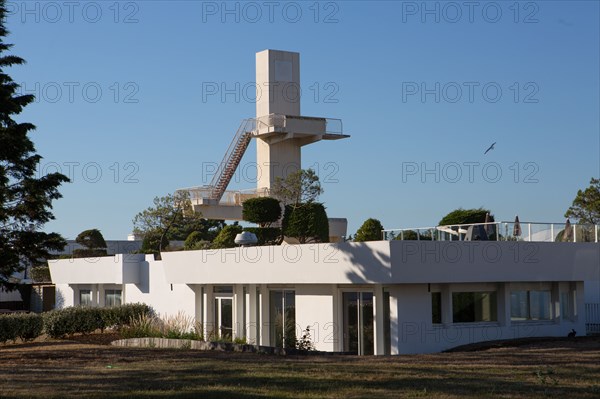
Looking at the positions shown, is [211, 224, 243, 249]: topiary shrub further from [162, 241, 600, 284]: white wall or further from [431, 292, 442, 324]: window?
[431, 292, 442, 324]: window

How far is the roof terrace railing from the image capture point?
28391 millimetres

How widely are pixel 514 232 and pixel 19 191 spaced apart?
18.7 metres

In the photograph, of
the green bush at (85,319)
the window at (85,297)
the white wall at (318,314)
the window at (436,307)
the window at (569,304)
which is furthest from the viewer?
the window at (85,297)

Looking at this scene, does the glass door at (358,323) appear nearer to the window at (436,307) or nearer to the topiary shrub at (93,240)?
the window at (436,307)

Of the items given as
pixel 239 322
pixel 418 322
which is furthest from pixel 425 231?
pixel 239 322

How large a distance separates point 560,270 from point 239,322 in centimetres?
1199

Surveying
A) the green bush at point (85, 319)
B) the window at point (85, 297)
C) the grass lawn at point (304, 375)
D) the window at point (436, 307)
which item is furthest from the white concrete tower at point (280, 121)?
the grass lawn at point (304, 375)

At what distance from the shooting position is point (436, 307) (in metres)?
27.5

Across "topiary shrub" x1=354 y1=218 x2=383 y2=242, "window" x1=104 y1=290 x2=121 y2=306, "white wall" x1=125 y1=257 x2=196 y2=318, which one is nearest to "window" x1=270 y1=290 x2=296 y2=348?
"white wall" x1=125 y1=257 x2=196 y2=318

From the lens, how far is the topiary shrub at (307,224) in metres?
43.3

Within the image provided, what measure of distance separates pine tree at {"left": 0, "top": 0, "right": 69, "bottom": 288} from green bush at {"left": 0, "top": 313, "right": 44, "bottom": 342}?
1516mm

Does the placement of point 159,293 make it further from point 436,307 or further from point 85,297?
point 436,307

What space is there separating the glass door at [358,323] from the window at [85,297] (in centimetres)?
2255

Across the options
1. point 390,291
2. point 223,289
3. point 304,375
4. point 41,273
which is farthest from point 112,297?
point 304,375
